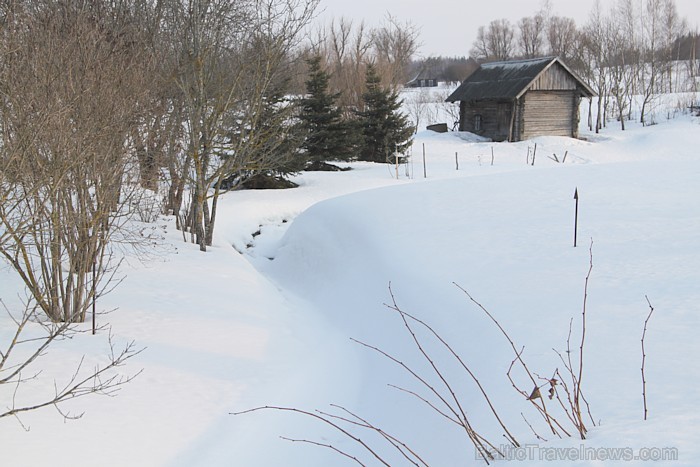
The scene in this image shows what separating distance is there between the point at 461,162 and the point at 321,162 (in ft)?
20.4

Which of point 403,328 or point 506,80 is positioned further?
point 506,80

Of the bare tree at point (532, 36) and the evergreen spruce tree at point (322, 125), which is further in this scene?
the bare tree at point (532, 36)

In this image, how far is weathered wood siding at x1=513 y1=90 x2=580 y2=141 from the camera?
29.7 m

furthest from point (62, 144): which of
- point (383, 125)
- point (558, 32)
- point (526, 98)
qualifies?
point (558, 32)

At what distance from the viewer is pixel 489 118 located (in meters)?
31.6

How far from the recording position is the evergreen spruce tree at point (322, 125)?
22.8m

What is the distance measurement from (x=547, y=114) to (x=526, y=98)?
1685 mm

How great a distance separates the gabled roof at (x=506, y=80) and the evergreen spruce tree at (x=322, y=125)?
9.57 meters

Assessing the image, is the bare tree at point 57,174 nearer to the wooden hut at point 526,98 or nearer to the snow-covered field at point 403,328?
the snow-covered field at point 403,328

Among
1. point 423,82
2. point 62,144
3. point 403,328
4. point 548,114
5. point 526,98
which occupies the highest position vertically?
Answer: point 423,82

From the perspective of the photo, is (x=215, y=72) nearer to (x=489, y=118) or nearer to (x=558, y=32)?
(x=489, y=118)

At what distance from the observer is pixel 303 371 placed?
742 cm

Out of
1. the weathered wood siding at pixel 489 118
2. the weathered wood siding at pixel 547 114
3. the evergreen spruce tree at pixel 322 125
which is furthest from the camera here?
the weathered wood siding at pixel 489 118

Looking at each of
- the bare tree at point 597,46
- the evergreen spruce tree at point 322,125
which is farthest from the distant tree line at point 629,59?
the evergreen spruce tree at point 322,125
